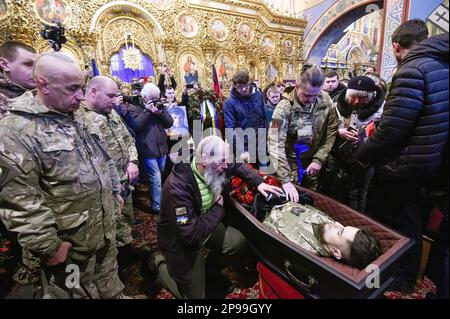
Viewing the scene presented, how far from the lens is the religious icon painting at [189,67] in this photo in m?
8.80

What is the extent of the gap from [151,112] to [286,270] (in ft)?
8.56

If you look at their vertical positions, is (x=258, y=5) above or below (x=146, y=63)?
above

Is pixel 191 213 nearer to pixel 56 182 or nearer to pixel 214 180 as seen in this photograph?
pixel 214 180

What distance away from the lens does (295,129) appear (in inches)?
93.1

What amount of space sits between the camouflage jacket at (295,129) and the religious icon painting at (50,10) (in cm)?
758

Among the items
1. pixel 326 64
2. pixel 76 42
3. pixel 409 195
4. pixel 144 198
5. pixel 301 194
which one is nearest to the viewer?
pixel 409 195

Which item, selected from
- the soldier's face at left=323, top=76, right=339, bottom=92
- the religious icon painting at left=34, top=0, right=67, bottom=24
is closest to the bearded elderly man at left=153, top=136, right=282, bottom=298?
the soldier's face at left=323, top=76, right=339, bottom=92

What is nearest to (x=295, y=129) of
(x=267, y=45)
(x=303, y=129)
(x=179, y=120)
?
(x=303, y=129)

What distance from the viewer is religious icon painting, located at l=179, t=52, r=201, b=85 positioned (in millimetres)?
8797

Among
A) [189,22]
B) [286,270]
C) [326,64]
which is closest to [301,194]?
[286,270]

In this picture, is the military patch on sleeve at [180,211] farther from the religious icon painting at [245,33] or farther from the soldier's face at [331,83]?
the religious icon painting at [245,33]

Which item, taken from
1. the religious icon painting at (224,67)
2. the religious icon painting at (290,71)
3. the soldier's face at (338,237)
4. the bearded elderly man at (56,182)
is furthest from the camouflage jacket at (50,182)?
the religious icon painting at (290,71)
